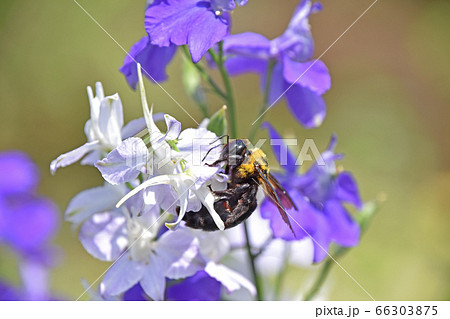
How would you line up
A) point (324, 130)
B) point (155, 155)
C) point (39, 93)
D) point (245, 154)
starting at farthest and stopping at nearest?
point (324, 130) → point (39, 93) → point (245, 154) → point (155, 155)

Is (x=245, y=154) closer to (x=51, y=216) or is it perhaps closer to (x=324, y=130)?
(x=51, y=216)

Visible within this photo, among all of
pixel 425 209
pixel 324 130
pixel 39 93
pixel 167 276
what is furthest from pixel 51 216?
pixel 425 209

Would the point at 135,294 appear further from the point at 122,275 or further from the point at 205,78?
the point at 205,78

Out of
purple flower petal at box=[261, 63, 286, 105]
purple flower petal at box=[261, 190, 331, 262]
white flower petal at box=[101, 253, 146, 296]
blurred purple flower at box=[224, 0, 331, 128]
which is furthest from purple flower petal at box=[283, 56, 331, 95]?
white flower petal at box=[101, 253, 146, 296]

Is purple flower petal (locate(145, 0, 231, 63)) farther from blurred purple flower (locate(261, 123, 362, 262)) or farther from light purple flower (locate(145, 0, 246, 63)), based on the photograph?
blurred purple flower (locate(261, 123, 362, 262))

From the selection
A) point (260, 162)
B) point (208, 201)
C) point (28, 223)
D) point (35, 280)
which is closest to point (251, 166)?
point (260, 162)
